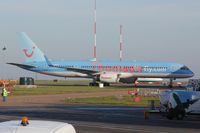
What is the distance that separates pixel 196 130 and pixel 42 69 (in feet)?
194

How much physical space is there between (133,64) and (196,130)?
5491 centimetres

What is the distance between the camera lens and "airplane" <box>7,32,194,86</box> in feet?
237

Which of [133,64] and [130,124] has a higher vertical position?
[133,64]

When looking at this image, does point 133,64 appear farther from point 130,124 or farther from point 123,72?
point 130,124

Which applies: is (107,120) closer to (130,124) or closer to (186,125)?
(130,124)

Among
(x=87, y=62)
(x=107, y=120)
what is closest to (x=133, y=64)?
(x=87, y=62)

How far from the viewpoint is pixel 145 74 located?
7288 centimetres

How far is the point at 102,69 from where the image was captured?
74.7 metres

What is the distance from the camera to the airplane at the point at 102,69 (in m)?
72.2

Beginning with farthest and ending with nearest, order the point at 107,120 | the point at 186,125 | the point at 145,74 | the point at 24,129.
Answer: the point at 145,74
the point at 107,120
the point at 186,125
the point at 24,129

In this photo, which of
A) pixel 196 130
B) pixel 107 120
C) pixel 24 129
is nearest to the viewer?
pixel 24 129

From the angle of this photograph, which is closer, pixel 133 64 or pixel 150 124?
pixel 150 124

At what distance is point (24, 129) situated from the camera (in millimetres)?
5148

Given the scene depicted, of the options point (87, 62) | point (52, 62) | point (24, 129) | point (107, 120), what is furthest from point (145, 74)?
point (24, 129)
